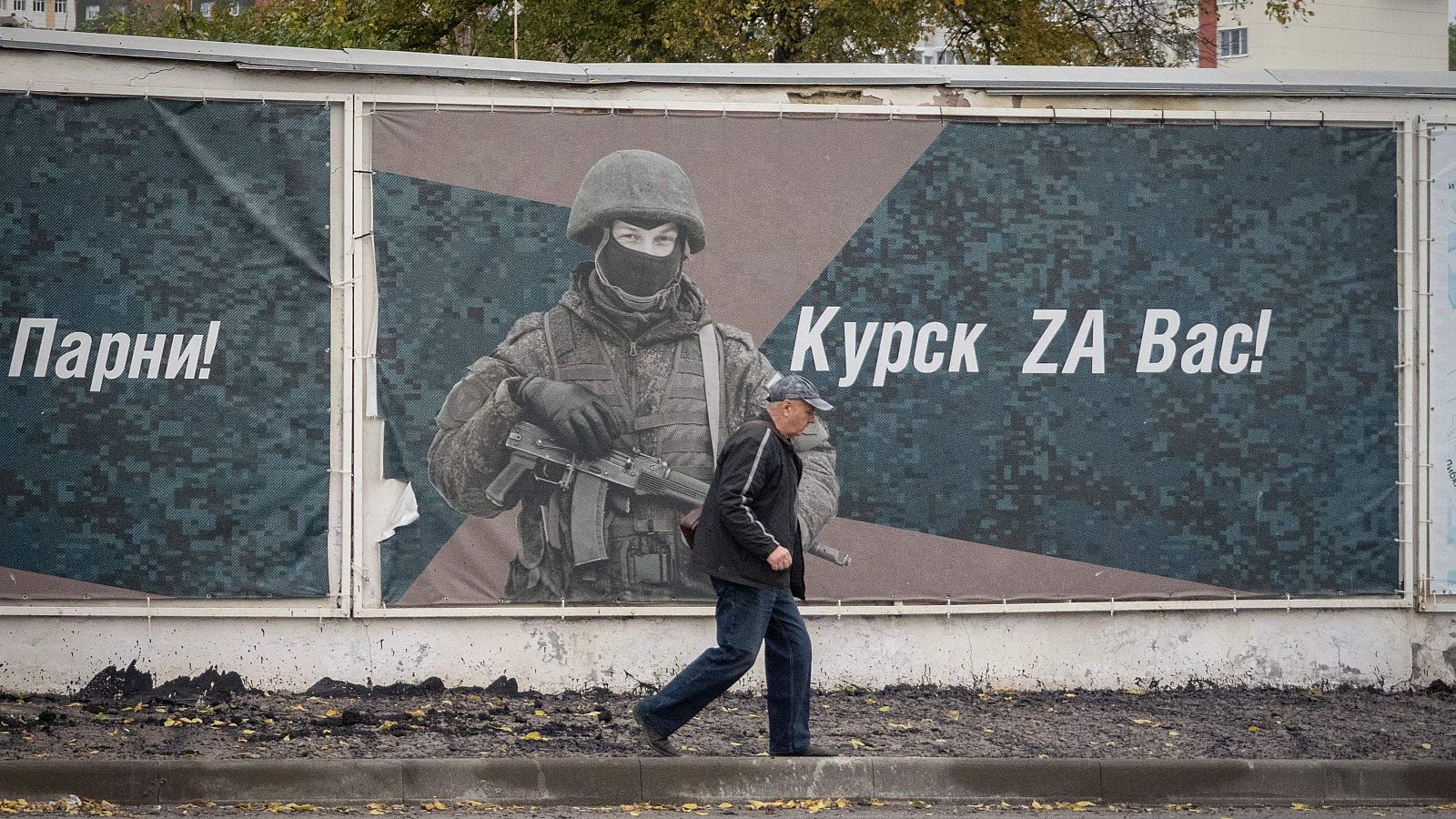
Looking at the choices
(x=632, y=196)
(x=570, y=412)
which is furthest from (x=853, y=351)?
(x=570, y=412)

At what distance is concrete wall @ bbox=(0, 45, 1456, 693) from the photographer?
8172 millimetres

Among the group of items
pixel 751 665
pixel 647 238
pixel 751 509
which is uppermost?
pixel 647 238

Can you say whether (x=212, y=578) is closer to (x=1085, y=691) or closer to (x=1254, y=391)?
(x=1085, y=691)

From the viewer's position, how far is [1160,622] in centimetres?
873

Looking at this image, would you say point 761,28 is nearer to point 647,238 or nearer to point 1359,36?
point 647,238

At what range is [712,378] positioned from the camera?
8.48 metres

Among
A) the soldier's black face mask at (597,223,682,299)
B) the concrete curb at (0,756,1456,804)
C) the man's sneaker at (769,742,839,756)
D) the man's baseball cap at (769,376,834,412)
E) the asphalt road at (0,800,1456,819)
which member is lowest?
the asphalt road at (0,800,1456,819)

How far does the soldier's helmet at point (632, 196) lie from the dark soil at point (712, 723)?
8.68 feet

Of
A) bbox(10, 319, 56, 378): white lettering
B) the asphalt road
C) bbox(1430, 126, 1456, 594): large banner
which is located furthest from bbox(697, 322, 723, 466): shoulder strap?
bbox(1430, 126, 1456, 594): large banner

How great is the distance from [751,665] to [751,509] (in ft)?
2.44

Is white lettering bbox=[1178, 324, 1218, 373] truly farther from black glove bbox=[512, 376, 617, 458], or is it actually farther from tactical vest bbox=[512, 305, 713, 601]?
black glove bbox=[512, 376, 617, 458]

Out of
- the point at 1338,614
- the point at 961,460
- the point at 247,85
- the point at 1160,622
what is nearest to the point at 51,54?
the point at 247,85

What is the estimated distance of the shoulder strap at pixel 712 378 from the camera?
845cm

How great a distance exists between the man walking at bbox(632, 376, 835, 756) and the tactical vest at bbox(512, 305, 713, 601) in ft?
4.57
